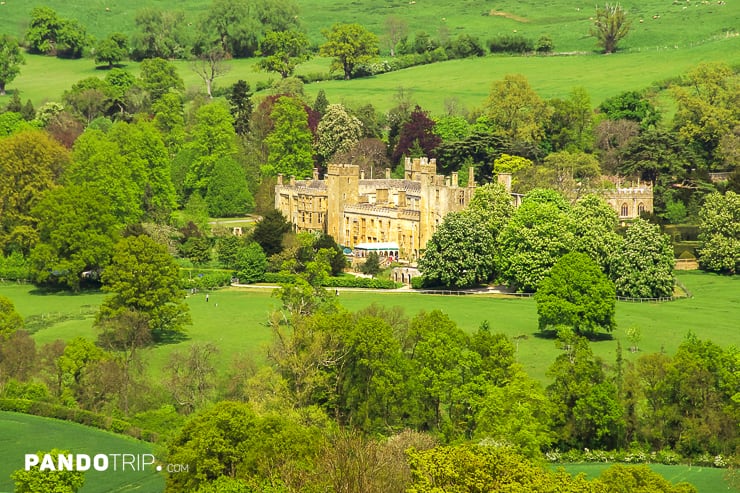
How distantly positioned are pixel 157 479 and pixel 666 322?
39.8 meters

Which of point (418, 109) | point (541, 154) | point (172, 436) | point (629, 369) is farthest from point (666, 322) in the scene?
point (418, 109)

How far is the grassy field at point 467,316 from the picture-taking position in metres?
105

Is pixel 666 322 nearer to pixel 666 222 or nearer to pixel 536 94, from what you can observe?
pixel 666 222

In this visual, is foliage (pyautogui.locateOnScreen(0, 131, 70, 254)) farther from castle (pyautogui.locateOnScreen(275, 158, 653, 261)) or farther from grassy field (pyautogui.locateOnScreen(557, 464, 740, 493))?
grassy field (pyautogui.locateOnScreen(557, 464, 740, 493))

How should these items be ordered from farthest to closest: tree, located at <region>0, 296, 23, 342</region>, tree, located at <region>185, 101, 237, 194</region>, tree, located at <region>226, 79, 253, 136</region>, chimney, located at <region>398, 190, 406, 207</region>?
tree, located at <region>226, 79, 253, 136</region> < tree, located at <region>185, 101, 237, 194</region> < chimney, located at <region>398, 190, 406, 207</region> < tree, located at <region>0, 296, 23, 342</region>

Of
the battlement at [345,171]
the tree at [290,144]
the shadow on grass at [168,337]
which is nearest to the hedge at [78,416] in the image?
the shadow on grass at [168,337]

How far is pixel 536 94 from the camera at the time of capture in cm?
17162

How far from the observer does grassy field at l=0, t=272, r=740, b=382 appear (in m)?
105

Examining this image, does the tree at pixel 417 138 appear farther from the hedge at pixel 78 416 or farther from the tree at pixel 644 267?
the hedge at pixel 78 416

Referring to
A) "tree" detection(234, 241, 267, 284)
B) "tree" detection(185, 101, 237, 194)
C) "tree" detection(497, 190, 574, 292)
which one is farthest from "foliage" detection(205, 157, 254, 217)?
"tree" detection(497, 190, 574, 292)

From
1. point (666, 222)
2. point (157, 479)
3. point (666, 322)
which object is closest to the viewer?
point (157, 479)

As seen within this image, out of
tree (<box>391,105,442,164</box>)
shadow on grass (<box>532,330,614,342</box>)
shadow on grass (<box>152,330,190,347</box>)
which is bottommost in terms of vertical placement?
shadow on grass (<box>152,330,190,347</box>)

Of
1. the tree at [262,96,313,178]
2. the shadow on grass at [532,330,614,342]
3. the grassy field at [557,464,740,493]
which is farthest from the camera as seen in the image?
the tree at [262,96,313,178]

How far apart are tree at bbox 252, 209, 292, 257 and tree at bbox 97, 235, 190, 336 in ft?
52.7
